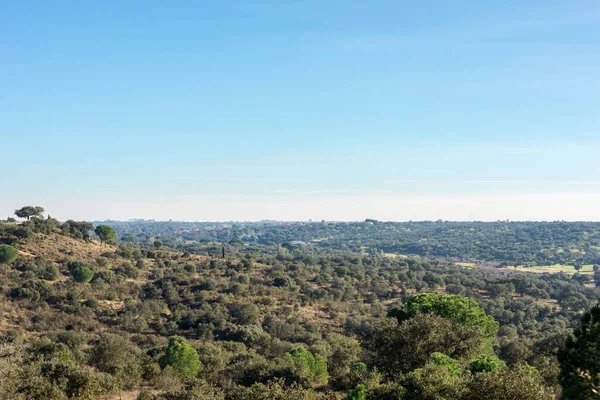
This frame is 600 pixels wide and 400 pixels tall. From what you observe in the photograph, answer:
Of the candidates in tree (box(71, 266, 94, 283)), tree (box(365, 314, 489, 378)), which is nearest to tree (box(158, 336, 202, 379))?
tree (box(365, 314, 489, 378))

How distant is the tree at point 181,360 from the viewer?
34.0m

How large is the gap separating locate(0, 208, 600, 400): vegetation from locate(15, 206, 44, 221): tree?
5.57 meters

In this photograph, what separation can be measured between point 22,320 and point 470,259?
17495 cm

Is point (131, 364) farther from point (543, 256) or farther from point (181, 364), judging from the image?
point (543, 256)

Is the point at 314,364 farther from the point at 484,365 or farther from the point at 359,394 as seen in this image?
the point at 484,365

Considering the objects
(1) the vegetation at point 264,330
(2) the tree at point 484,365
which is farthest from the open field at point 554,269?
(2) the tree at point 484,365

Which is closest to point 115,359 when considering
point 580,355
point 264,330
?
point 264,330

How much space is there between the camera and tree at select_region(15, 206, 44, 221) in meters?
83.1

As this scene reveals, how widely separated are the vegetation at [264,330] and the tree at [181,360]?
0.11 meters

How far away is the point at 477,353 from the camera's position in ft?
101

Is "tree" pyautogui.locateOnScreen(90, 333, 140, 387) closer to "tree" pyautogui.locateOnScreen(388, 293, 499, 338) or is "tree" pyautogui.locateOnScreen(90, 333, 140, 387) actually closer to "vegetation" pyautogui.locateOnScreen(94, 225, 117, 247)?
"tree" pyautogui.locateOnScreen(388, 293, 499, 338)

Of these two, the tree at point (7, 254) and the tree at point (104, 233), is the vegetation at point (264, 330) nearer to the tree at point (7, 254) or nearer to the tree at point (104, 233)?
the tree at point (104, 233)

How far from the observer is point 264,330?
56656 mm

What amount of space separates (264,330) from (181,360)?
2295cm
